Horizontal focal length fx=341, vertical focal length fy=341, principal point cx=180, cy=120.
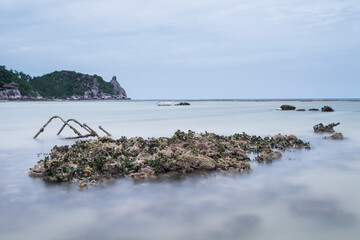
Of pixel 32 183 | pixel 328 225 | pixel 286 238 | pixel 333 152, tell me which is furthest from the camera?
pixel 333 152

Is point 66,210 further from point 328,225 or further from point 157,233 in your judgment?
point 328,225

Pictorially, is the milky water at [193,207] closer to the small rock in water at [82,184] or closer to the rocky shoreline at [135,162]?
the small rock in water at [82,184]

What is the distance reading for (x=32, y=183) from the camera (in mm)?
11156

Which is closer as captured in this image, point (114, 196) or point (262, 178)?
point (114, 196)

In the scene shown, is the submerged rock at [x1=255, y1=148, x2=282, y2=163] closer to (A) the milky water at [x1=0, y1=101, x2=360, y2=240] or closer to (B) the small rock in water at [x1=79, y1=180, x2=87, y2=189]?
(A) the milky water at [x1=0, y1=101, x2=360, y2=240]

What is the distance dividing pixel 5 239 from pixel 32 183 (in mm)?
4342

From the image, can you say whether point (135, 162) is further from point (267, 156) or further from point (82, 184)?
point (267, 156)

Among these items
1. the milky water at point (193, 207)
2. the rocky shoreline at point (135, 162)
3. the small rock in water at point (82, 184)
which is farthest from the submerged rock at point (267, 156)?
the small rock in water at point (82, 184)

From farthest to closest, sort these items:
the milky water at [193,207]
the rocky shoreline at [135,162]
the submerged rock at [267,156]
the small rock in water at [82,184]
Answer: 1. the submerged rock at [267,156]
2. the rocky shoreline at [135,162]
3. the small rock in water at [82,184]
4. the milky water at [193,207]

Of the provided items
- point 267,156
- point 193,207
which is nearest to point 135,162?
point 193,207

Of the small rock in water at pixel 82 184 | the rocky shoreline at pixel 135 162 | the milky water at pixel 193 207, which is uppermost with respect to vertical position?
the rocky shoreline at pixel 135 162

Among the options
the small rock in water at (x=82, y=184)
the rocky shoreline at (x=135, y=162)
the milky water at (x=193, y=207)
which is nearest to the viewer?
the milky water at (x=193, y=207)

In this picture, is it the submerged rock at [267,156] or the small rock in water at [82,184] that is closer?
the small rock in water at [82,184]

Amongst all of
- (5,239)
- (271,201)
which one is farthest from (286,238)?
(5,239)
